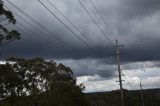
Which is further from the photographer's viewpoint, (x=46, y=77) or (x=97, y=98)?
(x=97, y=98)

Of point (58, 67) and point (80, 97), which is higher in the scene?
point (58, 67)

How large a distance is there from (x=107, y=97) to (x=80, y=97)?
83.5 m

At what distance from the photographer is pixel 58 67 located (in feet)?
238

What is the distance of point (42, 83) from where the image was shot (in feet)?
241

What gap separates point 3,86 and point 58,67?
12.3 metres

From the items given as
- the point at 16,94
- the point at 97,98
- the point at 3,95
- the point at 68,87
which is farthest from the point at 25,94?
the point at 97,98

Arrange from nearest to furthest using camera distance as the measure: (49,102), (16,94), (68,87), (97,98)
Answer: (49,102)
(68,87)
(16,94)
(97,98)

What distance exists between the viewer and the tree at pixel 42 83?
193 ft

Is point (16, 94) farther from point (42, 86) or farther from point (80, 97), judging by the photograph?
point (80, 97)

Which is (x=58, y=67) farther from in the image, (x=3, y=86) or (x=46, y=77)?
(x=3, y=86)

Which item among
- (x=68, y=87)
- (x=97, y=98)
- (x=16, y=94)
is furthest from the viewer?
(x=97, y=98)

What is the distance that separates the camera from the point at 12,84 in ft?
208

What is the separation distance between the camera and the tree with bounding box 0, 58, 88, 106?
2311 inches

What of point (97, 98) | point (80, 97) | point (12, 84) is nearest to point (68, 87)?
point (80, 97)
